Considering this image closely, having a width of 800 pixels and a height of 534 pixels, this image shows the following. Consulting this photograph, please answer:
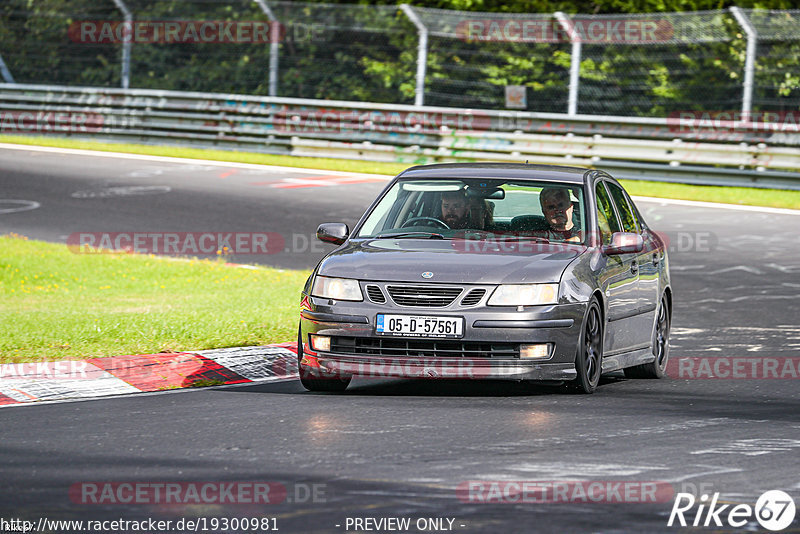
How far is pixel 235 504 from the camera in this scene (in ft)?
19.0

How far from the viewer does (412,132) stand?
86.0 ft

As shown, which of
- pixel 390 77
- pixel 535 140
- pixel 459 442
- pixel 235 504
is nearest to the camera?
pixel 235 504

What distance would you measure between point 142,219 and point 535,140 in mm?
8224

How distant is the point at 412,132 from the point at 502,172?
1627cm

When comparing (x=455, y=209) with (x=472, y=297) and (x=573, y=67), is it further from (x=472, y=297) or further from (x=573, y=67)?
(x=573, y=67)

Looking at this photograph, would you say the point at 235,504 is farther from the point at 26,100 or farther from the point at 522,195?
the point at 26,100

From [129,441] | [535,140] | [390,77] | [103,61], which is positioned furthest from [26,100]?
[129,441]

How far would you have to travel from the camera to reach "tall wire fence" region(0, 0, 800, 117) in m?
24.2

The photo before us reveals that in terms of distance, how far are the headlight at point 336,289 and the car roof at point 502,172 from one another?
A: 150cm

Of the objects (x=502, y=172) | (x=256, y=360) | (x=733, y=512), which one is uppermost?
(x=502, y=172)

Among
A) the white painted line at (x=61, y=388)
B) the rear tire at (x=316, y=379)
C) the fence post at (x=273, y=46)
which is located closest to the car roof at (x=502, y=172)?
the rear tire at (x=316, y=379)

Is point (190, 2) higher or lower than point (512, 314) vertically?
higher

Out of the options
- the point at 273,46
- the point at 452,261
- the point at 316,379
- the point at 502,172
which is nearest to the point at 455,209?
the point at 502,172

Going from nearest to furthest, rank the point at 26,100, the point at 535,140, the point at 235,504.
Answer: the point at 235,504, the point at 535,140, the point at 26,100
